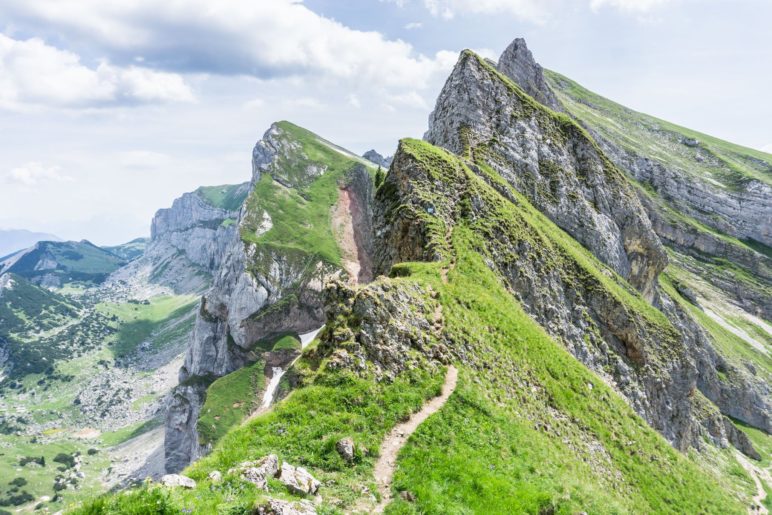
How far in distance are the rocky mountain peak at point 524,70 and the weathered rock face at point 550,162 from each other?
138ft

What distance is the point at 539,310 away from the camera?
47531 mm

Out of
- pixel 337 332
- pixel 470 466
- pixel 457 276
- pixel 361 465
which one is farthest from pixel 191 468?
pixel 457 276

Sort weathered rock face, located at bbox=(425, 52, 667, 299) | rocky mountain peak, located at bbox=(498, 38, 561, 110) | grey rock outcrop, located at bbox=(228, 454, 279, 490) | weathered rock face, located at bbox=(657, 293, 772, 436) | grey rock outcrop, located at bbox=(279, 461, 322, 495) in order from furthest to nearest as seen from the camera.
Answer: rocky mountain peak, located at bbox=(498, 38, 561, 110) < weathered rock face, located at bbox=(657, 293, 772, 436) < weathered rock face, located at bbox=(425, 52, 667, 299) < grey rock outcrop, located at bbox=(279, 461, 322, 495) < grey rock outcrop, located at bbox=(228, 454, 279, 490)

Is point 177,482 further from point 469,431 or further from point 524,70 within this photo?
point 524,70

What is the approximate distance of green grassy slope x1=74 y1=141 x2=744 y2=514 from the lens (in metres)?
18.6

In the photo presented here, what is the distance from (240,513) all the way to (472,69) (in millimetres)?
76987

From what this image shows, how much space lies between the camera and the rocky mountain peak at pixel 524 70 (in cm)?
11612

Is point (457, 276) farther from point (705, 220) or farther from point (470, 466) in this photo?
point (705, 220)

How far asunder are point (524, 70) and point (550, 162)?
5875cm

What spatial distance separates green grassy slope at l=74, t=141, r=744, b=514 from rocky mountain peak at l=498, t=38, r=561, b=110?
87199 mm

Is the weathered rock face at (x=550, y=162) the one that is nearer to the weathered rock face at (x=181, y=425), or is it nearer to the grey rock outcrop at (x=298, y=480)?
the grey rock outcrop at (x=298, y=480)

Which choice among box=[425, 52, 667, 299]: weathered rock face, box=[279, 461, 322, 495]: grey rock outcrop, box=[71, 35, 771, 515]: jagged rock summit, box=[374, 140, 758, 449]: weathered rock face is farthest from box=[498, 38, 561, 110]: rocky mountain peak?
box=[279, 461, 322, 495]: grey rock outcrop

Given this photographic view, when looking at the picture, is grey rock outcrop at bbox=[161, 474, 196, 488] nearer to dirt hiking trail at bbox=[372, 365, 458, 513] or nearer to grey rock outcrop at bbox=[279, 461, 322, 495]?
grey rock outcrop at bbox=[279, 461, 322, 495]

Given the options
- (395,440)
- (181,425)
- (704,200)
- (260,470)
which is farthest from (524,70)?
(181,425)
